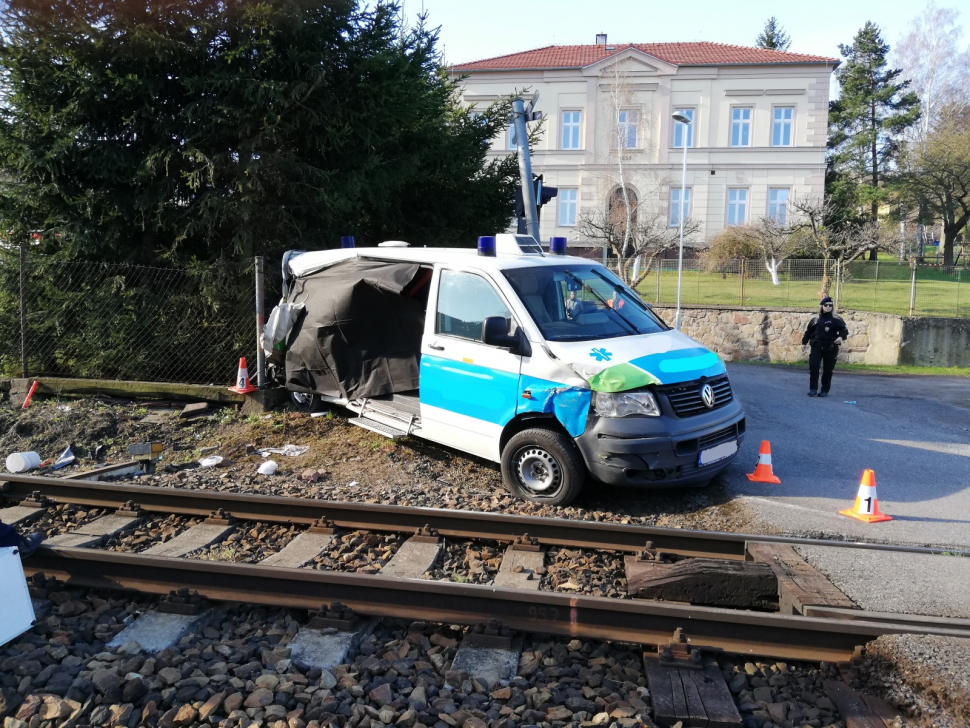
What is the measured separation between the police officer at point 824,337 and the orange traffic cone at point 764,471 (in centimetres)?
553

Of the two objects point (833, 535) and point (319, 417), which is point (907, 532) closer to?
point (833, 535)

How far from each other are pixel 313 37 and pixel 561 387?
7070mm

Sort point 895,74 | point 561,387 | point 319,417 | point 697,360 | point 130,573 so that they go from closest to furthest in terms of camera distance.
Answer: point 130,573
point 561,387
point 697,360
point 319,417
point 895,74

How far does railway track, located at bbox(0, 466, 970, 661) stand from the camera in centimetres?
409

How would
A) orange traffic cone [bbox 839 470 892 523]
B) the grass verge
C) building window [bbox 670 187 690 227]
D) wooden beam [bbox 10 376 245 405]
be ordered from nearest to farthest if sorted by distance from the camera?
orange traffic cone [bbox 839 470 892 523] < wooden beam [bbox 10 376 245 405] < the grass verge < building window [bbox 670 187 690 227]

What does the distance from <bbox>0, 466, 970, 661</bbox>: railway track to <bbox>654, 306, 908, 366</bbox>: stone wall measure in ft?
54.7

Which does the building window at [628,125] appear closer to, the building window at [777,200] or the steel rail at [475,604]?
the building window at [777,200]

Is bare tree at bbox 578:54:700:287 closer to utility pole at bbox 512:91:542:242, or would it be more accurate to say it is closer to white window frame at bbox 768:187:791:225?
white window frame at bbox 768:187:791:225

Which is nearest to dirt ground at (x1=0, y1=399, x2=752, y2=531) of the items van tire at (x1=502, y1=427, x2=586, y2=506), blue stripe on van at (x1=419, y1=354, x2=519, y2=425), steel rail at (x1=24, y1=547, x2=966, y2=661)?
van tire at (x1=502, y1=427, x2=586, y2=506)

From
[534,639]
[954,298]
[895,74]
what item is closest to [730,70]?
[895,74]

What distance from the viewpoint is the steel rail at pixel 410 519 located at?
554 centimetres

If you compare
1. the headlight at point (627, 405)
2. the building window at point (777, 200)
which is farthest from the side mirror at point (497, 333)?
the building window at point (777, 200)

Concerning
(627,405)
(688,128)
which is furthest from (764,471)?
(688,128)

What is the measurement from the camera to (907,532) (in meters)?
6.25
